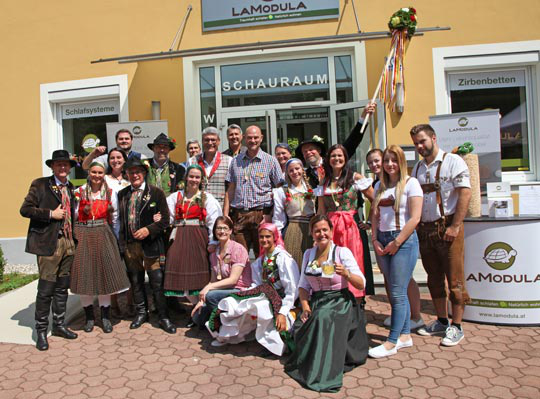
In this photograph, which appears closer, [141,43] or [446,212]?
[446,212]

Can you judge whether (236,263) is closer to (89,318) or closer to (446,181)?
(89,318)

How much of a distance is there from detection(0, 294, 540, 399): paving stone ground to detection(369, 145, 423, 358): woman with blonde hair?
169 millimetres

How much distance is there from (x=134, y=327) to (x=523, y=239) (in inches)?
155

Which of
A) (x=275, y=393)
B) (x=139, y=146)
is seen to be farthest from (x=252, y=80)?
(x=275, y=393)

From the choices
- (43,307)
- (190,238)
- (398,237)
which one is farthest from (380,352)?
(43,307)

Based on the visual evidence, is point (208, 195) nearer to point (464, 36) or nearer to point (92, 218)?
point (92, 218)

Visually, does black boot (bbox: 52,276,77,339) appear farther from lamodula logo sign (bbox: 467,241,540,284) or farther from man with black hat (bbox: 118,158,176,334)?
lamodula logo sign (bbox: 467,241,540,284)

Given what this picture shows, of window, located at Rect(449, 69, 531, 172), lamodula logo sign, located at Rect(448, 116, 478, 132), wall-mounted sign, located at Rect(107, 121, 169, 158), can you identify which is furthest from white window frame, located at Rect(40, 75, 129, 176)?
window, located at Rect(449, 69, 531, 172)

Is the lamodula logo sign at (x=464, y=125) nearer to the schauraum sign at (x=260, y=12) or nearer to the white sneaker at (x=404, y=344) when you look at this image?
the white sneaker at (x=404, y=344)

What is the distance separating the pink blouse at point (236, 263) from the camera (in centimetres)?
443

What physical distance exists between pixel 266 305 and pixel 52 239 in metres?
2.18

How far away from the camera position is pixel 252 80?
8.06 metres

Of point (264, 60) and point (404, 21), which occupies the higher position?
point (264, 60)

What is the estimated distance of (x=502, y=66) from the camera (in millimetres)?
7504
